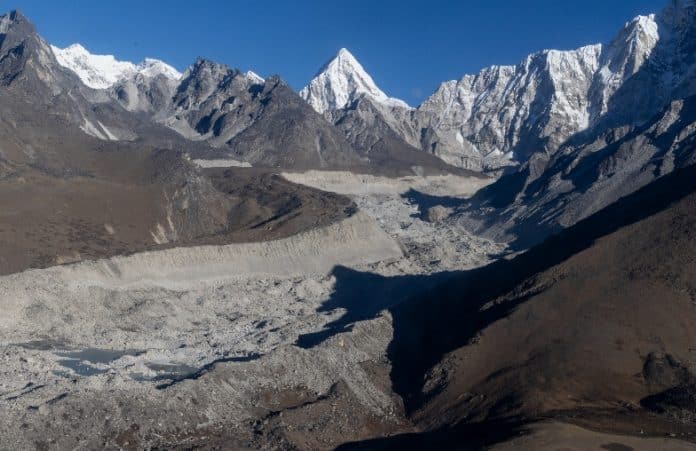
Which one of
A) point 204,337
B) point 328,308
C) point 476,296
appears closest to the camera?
point 476,296

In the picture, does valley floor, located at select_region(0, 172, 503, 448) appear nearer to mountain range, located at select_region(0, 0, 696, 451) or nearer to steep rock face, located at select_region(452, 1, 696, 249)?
mountain range, located at select_region(0, 0, 696, 451)

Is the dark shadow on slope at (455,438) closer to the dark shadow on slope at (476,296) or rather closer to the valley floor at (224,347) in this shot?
the valley floor at (224,347)

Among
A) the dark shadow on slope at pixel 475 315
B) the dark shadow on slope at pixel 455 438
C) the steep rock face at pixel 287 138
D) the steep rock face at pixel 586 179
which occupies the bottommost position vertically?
the dark shadow on slope at pixel 455 438

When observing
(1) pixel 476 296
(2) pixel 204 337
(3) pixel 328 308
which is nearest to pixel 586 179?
(3) pixel 328 308

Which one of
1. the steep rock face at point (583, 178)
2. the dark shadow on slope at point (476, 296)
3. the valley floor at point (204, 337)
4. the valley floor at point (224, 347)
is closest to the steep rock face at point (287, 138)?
the steep rock face at point (583, 178)

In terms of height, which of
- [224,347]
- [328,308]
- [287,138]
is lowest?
[224,347]

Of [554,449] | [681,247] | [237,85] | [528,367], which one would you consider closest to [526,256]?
[681,247]

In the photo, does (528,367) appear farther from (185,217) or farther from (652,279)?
(185,217)

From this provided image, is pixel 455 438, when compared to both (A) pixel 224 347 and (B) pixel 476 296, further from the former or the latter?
(A) pixel 224 347

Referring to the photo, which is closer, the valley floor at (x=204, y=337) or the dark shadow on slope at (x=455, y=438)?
the dark shadow on slope at (x=455, y=438)

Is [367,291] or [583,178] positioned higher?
[583,178]
